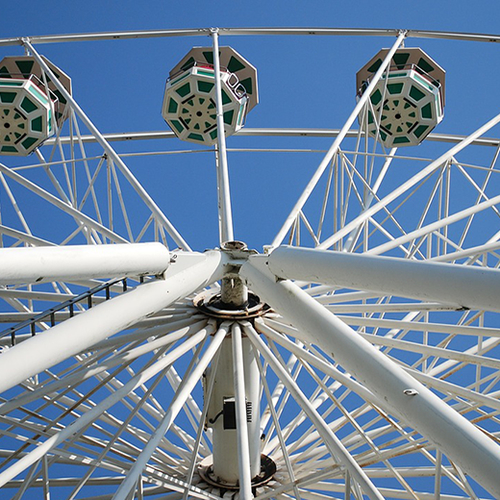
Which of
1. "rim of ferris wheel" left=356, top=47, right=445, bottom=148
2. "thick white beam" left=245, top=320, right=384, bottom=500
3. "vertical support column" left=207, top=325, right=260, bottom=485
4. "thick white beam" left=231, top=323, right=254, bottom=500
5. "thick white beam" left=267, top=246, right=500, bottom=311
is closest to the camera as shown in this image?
"thick white beam" left=267, top=246, right=500, bottom=311

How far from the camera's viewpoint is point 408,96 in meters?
20.0

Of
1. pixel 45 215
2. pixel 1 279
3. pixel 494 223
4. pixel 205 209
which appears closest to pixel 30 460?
pixel 1 279

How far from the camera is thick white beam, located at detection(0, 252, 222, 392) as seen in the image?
598 centimetres

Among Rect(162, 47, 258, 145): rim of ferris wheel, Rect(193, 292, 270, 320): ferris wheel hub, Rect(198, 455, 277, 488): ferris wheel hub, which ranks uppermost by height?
Rect(162, 47, 258, 145): rim of ferris wheel

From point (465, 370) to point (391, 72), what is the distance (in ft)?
80.0

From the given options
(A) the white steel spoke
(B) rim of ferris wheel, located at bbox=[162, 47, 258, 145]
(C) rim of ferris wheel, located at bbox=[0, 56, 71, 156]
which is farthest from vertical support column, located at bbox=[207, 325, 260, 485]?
(C) rim of ferris wheel, located at bbox=[0, 56, 71, 156]

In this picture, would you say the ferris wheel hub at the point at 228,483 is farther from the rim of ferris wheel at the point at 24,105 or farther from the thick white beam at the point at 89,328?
the rim of ferris wheel at the point at 24,105

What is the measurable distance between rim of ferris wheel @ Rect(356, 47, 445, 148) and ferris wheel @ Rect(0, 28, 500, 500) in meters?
0.06

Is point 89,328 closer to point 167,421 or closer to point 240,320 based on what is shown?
point 167,421

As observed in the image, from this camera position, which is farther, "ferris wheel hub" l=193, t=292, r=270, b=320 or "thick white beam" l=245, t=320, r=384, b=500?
"ferris wheel hub" l=193, t=292, r=270, b=320

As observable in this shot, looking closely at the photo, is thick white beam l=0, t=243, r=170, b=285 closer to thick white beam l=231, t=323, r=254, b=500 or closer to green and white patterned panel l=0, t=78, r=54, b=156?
thick white beam l=231, t=323, r=254, b=500

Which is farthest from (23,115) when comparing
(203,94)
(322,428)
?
(322,428)

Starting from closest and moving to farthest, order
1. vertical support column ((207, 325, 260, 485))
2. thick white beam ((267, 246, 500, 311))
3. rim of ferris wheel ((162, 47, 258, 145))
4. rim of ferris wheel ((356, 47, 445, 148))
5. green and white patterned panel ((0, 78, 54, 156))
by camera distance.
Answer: thick white beam ((267, 246, 500, 311)), vertical support column ((207, 325, 260, 485)), rim of ferris wheel ((162, 47, 258, 145)), green and white patterned panel ((0, 78, 54, 156)), rim of ferris wheel ((356, 47, 445, 148))

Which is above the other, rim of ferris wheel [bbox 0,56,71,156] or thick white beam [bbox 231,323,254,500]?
rim of ferris wheel [bbox 0,56,71,156]
